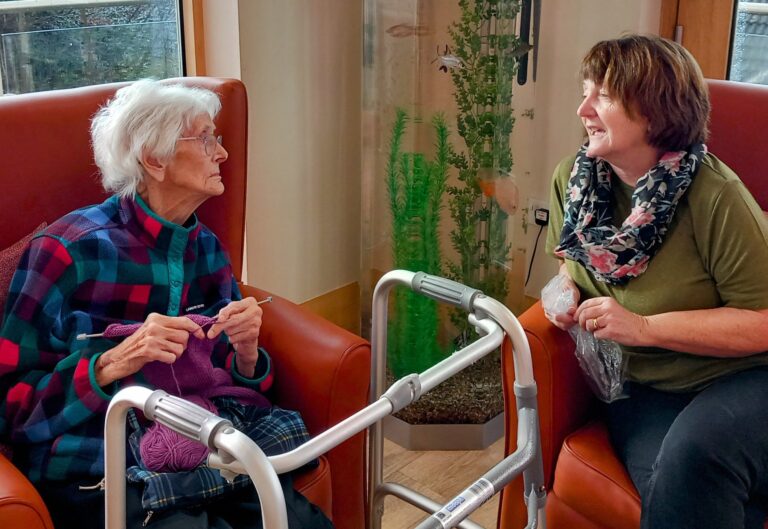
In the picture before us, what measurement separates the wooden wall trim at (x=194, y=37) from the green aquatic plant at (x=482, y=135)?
2.45 feet

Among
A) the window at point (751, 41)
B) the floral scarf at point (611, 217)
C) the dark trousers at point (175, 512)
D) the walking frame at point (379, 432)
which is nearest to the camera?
the walking frame at point (379, 432)

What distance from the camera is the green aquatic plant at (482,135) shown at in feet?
7.35

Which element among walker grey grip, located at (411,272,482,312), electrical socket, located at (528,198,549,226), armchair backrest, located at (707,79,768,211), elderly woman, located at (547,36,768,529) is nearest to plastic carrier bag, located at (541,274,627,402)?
elderly woman, located at (547,36,768,529)

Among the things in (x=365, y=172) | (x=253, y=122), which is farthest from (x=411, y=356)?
(x=253, y=122)

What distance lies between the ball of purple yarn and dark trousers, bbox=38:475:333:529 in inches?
2.1

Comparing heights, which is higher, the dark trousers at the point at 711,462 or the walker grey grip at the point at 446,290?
the walker grey grip at the point at 446,290

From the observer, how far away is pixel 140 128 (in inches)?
66.1

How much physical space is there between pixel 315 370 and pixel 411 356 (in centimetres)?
82

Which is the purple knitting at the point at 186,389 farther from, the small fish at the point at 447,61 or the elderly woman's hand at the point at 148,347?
the small fish at the point at 447,61

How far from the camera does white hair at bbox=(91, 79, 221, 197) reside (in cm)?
167

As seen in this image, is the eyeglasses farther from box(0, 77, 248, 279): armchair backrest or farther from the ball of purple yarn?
the ball of purple yarn

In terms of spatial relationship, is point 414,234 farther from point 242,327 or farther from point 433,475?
point 242,327

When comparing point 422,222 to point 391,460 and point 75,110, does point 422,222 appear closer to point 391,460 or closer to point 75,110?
point 391,460

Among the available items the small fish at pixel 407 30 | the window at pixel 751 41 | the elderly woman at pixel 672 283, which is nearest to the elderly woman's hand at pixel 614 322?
the elderly woman at pixel 672 283
